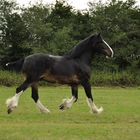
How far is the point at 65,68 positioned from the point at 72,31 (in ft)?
113

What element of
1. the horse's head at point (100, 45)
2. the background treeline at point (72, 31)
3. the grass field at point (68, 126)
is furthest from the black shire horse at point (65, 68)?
the background treeline at point (72, 31)

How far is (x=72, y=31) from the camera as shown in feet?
164

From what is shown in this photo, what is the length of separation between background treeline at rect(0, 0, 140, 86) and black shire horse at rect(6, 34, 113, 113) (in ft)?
90.1

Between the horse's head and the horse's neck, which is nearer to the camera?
the horse's neck

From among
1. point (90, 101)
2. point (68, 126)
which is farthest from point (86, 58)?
point (68, 126)

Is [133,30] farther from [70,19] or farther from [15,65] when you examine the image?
[15,65]

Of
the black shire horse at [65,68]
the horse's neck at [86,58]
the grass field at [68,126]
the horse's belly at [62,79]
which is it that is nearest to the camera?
the grass field at [68,126]

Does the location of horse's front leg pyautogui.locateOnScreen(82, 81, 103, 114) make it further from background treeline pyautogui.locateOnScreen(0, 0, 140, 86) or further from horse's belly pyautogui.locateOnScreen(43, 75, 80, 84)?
background treeline pyautogui.locateOnScreen(0, 0, 140, 86)

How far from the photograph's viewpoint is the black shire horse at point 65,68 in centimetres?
1572

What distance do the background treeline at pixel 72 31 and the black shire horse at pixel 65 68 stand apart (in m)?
27.5

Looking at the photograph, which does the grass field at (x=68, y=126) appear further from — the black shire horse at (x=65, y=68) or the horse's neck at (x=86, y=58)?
the horse's neck at (x=86, y=58)

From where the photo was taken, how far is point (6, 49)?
49.0 metres

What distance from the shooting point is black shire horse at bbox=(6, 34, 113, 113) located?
1572 cm

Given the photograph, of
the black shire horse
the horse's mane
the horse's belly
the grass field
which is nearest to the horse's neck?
the black shire horse
